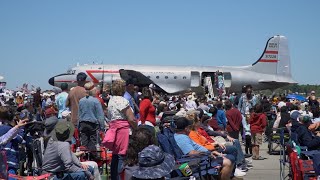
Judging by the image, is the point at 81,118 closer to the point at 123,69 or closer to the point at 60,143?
the point at 60,143

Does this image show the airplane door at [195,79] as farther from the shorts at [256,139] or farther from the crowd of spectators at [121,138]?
the crowd of spectators at [121,138]

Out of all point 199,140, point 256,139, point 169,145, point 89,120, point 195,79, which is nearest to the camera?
point 169,145

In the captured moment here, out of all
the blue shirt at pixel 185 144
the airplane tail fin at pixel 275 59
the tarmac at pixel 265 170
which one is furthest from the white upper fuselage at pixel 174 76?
the blue shirt at pixel 185 144

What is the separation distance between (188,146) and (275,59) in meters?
35.3

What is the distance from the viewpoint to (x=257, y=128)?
1162cm

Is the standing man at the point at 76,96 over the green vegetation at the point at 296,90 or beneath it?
over

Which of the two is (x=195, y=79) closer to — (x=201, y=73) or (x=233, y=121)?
(x=201, y=73)

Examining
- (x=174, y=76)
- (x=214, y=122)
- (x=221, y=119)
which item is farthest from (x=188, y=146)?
(x=174, y=76)

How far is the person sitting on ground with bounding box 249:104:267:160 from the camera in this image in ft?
37.3

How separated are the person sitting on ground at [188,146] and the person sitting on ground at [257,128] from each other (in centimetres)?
454

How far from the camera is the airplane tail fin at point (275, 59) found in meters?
40.2

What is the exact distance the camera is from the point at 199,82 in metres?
37.0

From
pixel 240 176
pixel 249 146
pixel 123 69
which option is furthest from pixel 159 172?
pixel 123 69

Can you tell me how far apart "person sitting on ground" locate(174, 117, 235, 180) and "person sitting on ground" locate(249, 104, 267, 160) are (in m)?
4.54
